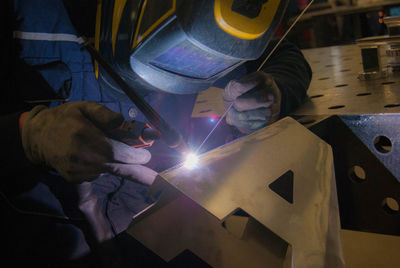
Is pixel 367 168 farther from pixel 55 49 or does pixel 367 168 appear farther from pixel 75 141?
pixel 55 49

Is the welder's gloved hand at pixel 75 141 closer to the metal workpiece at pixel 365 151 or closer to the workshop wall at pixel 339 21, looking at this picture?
the metal workpiece at pixel 365 151

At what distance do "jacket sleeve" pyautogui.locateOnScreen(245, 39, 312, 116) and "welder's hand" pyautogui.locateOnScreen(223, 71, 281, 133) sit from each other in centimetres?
6

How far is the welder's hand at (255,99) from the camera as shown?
87cm

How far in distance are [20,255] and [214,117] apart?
840 mm

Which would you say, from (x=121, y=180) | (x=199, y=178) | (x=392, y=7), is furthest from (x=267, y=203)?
(x=392, y=7)

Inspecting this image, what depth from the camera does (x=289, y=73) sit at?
1.08 m

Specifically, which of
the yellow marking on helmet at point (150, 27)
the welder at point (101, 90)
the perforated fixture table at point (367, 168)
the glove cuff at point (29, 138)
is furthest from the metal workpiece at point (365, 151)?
the glove cuff at point (29, 138)

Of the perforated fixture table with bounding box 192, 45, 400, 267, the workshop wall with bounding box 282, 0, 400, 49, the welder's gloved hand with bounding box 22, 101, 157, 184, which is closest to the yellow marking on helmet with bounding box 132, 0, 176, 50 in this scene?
the welder's gloved hand with bounding box 22, 101, 157, 184

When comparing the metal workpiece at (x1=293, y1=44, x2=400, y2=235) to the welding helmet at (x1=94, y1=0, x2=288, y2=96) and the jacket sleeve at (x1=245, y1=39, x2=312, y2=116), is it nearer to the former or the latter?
the jacket sleeve at (x1=245, y1=39, x2=312, y2=116)

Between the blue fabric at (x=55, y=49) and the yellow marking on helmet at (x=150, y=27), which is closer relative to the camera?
the yellow marking on helmet at (x=150, y=27)

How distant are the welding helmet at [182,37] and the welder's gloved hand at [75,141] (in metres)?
0.15

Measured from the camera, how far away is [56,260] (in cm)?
108

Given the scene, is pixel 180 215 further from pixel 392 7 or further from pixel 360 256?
pixel 392 7

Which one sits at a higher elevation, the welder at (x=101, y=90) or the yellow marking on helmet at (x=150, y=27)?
the yellow marking on helmet at (x=150, y=27)
